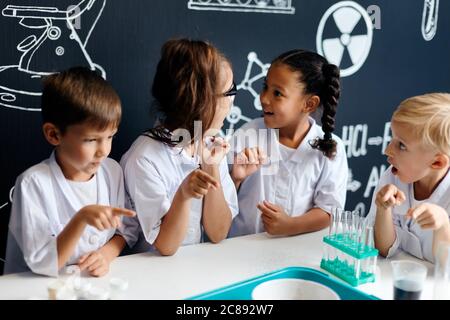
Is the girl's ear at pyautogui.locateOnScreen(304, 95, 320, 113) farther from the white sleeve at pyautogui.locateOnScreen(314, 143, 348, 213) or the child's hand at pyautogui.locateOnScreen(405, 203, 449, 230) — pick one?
the child's hand at pyautogui.locateOnScreen(405, 203, 449, 230)

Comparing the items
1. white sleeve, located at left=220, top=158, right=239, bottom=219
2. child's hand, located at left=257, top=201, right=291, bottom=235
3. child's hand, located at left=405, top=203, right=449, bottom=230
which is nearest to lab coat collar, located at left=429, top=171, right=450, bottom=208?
child's hand, located at left=405, top=203, right=449, bottom=230

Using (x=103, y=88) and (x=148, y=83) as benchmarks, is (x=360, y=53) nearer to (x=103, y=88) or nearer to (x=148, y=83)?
(x=148, y=83)

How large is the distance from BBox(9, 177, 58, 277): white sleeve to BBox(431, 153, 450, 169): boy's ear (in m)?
0.86

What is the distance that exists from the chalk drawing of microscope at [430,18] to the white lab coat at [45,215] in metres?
1.42

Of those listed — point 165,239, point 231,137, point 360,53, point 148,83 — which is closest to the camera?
point 165,239

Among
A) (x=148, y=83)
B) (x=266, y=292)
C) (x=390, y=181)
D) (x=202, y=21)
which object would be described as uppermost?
(x=202, y=21)

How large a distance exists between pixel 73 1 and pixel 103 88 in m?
0.34

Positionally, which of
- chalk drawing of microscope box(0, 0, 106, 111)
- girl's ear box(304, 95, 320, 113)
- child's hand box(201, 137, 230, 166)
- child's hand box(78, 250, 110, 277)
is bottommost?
child's hand box(78, 250, 110, 277)

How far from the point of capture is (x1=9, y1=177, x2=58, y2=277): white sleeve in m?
1.05

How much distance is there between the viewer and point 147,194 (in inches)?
48.5

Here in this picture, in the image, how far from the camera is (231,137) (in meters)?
1.60

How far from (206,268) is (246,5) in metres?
0.88

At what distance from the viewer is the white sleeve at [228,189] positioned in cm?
138
